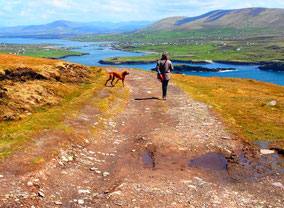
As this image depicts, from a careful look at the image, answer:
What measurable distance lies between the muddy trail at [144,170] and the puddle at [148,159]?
2 cm

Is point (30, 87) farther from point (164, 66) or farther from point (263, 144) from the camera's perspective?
point (263, 144)

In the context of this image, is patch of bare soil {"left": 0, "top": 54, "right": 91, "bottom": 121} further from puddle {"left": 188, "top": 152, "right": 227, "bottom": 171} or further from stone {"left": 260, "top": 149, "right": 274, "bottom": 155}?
stone {"left": 260, "top": 149, "right": 274, "bottom": 155}

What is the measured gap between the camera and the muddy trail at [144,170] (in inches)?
336

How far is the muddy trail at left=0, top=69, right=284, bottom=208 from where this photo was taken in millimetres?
8547

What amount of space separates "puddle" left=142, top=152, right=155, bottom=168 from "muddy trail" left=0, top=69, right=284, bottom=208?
0.9 inches

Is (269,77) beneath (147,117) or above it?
beneath

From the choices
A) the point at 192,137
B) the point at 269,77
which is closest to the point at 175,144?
the point at 192,137

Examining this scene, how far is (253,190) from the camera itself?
9.44m

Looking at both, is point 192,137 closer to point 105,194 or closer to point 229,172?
point 229,172

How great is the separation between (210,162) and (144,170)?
335cm

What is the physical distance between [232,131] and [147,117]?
629cm

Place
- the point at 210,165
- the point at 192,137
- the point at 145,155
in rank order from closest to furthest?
the point at 210,165 < the point at 145,155 < the point at 192,137

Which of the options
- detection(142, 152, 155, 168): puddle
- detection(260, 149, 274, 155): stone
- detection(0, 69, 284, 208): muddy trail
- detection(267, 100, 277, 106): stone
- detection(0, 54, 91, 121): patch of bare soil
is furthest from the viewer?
detection(267, 100, 277, 106): stone

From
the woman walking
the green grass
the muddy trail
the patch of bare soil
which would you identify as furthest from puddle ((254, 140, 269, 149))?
the patch of bare soil
